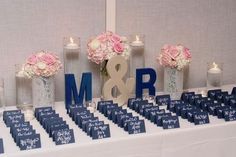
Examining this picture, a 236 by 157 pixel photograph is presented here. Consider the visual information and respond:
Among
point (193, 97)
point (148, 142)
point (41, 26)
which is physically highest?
point (41, 26)

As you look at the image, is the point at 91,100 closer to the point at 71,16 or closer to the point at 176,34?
the point at 71,16

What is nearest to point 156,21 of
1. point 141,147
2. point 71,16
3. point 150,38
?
point 150,38

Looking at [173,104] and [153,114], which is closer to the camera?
[153,114]

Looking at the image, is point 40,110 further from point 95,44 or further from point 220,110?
point 220,110

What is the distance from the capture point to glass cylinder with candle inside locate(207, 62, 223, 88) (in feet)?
6.04

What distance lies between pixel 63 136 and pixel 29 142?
0.10 metres

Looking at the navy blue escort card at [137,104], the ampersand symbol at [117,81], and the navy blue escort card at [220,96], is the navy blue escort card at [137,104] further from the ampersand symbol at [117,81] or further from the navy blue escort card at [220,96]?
the navy blue escort card at [220,96]

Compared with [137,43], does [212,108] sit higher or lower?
lower

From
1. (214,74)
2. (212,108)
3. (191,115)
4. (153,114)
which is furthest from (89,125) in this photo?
(214,74)

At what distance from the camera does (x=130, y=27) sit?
1.86m

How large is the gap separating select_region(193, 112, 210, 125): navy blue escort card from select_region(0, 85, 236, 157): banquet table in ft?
0.07

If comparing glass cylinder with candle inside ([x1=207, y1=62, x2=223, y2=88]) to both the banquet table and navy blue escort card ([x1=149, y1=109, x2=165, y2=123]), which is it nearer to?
the banquet table

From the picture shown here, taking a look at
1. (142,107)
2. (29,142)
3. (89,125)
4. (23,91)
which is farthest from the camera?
(23,91)

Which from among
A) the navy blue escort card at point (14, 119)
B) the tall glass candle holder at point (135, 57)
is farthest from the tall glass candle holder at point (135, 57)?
the navy blue escort card at point (14, 119)
